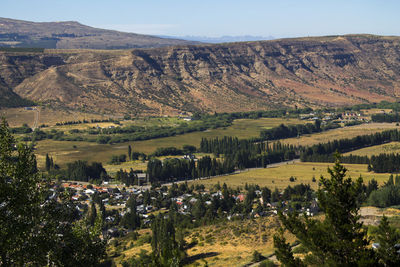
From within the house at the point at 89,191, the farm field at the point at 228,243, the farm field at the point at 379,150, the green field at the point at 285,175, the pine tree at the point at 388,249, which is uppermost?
the pine tree at the point at 388,249

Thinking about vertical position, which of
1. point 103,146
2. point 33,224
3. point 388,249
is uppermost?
point 33,224

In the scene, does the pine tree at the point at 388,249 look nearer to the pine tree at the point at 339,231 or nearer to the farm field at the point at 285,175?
the pine tree at the point at 339,231

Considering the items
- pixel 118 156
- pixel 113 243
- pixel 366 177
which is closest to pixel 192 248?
pixel 113 243

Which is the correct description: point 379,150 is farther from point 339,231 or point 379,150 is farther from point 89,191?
point 339,231

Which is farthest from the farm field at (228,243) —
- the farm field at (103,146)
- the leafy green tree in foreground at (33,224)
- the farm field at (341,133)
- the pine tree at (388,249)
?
the farm field at (341,133)

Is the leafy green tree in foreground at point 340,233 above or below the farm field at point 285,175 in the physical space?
above

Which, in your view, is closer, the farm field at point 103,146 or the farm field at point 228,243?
the farm field at point 228,243

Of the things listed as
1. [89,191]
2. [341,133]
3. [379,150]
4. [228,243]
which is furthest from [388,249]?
[341,133]
